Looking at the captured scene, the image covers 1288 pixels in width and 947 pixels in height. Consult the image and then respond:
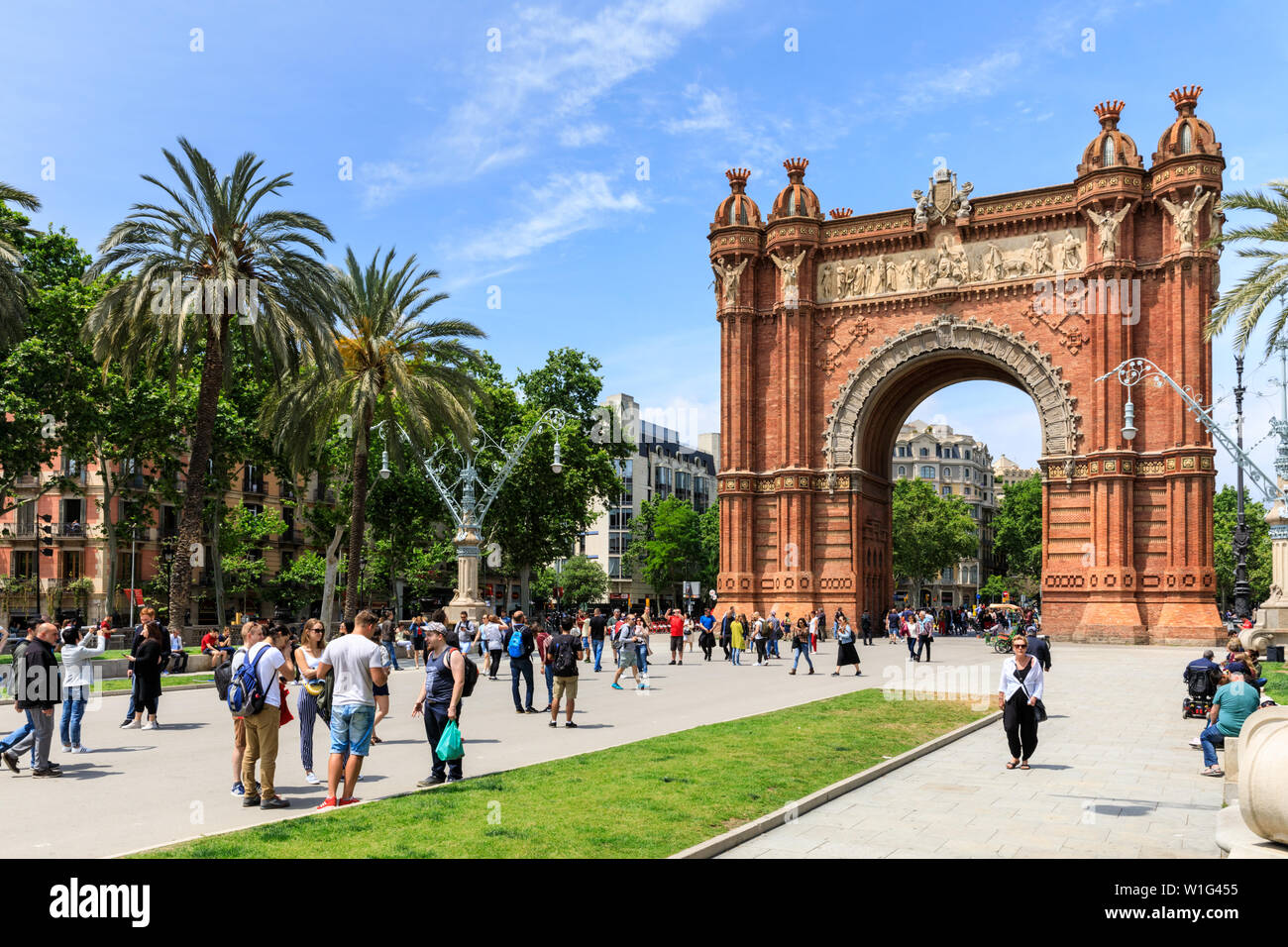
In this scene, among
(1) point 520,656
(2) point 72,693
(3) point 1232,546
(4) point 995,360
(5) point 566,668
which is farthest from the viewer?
(3) point 1232,546

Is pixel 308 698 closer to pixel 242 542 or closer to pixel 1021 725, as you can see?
pixel 1021 725

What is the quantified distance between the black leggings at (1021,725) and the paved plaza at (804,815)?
0.29m

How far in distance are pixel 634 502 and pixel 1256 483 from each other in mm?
73130

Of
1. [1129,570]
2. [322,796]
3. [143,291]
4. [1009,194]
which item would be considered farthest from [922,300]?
[322,796]

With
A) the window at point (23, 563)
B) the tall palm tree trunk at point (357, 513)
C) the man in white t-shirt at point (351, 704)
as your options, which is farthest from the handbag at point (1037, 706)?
the window at point (23, 563)

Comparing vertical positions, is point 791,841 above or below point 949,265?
below

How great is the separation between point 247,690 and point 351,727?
111 cm

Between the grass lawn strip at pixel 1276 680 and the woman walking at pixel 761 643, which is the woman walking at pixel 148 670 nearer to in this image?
the grass lawn strip at pixel 1276 680

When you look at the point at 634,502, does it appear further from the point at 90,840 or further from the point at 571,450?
the point at 90,840

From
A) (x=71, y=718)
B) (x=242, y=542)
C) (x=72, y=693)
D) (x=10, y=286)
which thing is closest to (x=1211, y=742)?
(x=71, y=718)

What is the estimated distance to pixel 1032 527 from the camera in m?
92.5

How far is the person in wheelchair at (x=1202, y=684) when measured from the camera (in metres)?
15.1

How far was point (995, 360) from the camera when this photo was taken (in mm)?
42719

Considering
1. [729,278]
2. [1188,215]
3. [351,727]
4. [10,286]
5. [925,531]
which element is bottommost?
[351,727]
